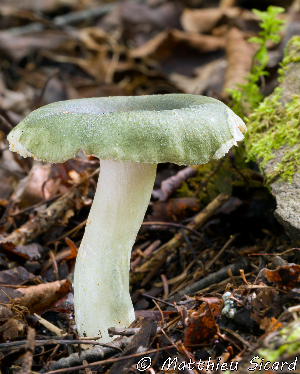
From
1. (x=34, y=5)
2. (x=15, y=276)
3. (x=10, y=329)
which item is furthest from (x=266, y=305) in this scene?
(x=34, y=5)

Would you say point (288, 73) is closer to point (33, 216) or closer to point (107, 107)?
point (107, 107)

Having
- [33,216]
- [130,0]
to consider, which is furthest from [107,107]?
[130,0]

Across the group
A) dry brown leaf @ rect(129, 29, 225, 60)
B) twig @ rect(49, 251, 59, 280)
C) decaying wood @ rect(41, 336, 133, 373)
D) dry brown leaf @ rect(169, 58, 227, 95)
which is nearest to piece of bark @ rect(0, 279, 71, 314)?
twig @ rect(49, 251, 59, 280)

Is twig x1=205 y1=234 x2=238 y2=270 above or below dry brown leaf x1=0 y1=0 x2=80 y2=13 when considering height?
below

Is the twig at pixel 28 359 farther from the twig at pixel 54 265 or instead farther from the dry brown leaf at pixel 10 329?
the twig at pixel 54 265

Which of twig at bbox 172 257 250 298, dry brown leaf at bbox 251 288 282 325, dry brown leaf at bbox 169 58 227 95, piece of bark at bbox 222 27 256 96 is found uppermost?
piece of bark at bbox 222 27 256 96

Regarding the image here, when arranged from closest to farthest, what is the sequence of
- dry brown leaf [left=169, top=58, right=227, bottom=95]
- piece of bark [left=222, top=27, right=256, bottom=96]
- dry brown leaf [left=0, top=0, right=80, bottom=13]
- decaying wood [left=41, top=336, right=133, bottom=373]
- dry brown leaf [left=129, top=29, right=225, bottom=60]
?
1. decaying wood [left=41, top=336, right=133, bottom=373]
2. piece of bark [left=222, top=27, right=256, bottom=96]
3. dry brown leaf [left=169, top=58, right=227, bottom=95]
4. dry brown leaf [left=129, top=29, right=225, bottom=60]
5. dry brown leaf [left=0, top=0, right=80, bottom=13]

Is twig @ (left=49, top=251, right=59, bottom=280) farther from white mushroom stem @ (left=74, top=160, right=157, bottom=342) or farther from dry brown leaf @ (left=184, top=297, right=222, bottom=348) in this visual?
dry brown leaf @ (left=184, top=297, right=222, bottom=348)
